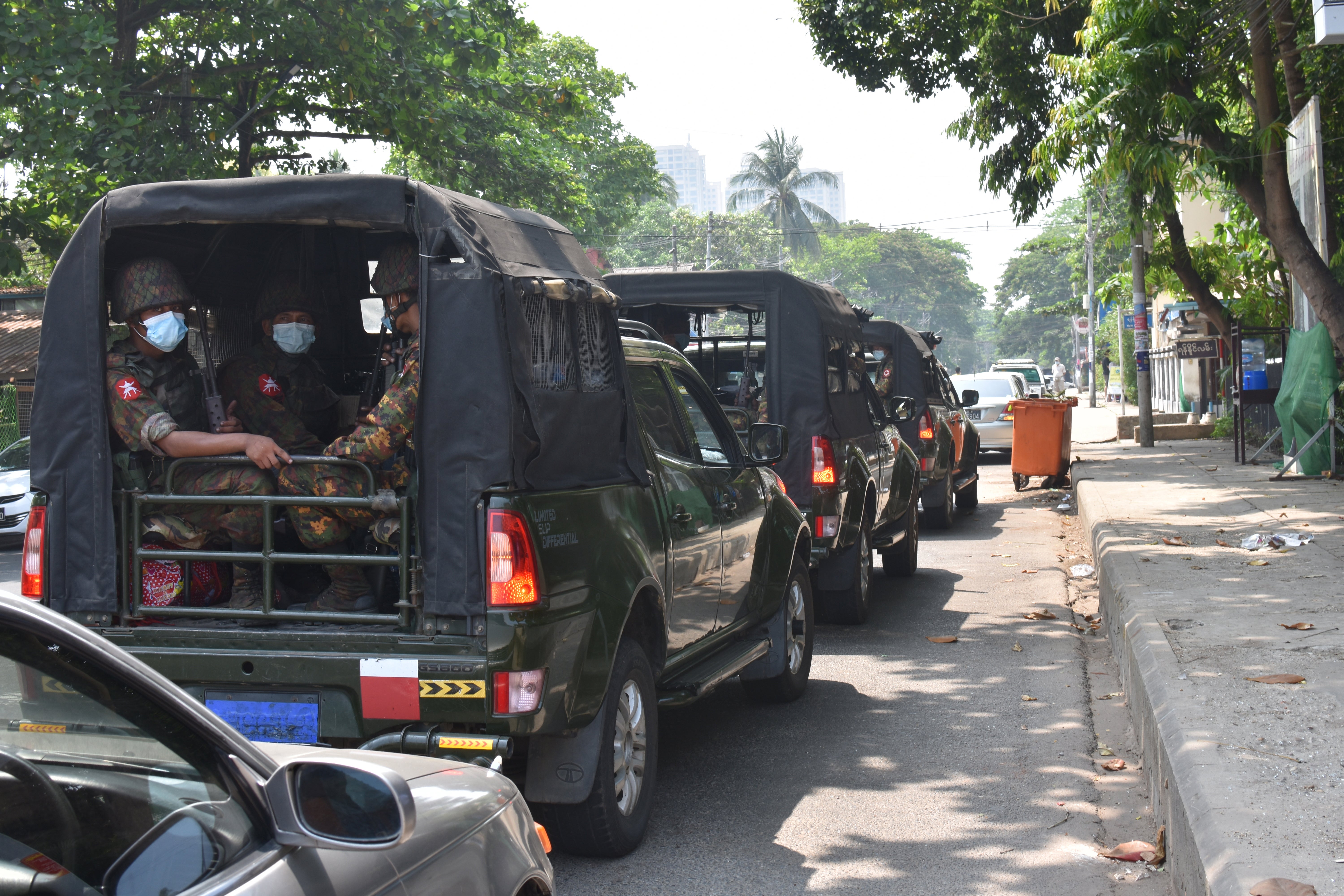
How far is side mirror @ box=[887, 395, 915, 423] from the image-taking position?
37.2ft

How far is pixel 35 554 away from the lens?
455cm

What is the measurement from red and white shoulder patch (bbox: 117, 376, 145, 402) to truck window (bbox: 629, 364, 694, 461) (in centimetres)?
190

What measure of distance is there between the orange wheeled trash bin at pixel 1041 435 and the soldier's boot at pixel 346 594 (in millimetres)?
14059

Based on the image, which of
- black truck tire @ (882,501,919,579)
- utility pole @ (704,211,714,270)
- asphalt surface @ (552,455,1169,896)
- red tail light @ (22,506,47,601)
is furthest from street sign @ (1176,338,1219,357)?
utility pole @ (704,211,714,270)

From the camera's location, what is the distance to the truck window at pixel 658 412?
554cm

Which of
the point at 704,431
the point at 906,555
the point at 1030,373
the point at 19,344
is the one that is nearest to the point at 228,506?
the point at 704,431

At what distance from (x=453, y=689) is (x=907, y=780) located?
2.44 metres

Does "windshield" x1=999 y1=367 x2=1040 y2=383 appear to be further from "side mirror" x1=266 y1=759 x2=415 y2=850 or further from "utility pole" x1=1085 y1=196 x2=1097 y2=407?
"side mirror" x1=266 y1=759 x2=415 y2=850

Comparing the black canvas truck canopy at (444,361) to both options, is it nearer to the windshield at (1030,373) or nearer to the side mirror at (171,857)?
the side mirror at (171,857)

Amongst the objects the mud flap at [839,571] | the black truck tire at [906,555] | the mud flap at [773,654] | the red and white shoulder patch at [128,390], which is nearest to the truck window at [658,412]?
the mud flap at [773,654]

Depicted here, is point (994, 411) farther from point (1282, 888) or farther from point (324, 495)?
point (1282, 888)

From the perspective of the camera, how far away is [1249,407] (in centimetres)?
2248

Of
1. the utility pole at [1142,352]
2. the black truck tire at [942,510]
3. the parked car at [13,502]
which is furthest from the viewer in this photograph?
the utility pole at [1142,352]

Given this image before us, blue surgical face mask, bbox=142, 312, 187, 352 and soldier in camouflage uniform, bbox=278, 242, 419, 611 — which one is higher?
blue surgical face mask, bbox=142, 312, 187, 352
